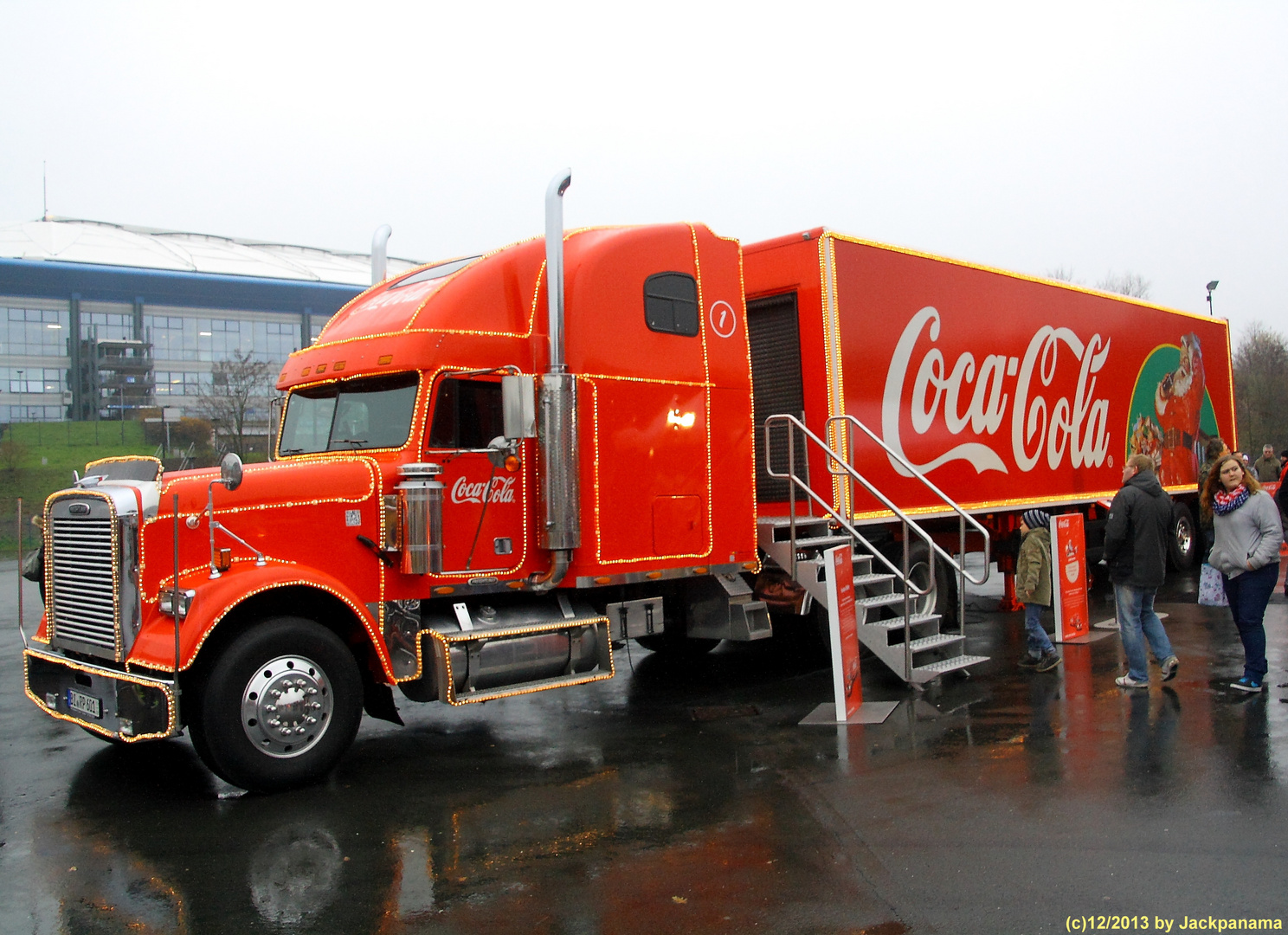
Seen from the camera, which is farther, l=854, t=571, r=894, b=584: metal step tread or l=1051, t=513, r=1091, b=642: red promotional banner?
l=1051, t=513, r=1091, b=642: red promotional banner

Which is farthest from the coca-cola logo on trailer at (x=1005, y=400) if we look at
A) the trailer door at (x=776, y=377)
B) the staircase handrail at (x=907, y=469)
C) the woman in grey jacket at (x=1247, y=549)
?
the woman in grey jacket at (x=1247, y=549)

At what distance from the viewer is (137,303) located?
194 ft

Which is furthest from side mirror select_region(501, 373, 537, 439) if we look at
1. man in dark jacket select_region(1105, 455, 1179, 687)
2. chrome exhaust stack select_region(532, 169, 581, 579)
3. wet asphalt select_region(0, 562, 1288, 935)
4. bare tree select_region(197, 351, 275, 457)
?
bare tree select_region(197, 351, 275, 457)

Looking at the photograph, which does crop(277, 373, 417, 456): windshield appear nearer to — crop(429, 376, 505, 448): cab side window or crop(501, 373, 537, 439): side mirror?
crop(429, 376, 505, 448): cab side window

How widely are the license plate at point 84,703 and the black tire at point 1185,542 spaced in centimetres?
1440

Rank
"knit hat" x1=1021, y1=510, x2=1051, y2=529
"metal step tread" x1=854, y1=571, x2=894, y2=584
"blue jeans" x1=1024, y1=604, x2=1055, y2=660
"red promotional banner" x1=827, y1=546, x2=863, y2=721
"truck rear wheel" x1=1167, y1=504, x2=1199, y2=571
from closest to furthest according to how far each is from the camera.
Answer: "red promotional banner" x1=827, y1=546, x2=863, y2=721, "metal step tread" x1=854, y1=571, x2=894, y2=584, "blue jeans" x1=1024, y1=604, x2=1055, y2=660, "knit hat" x1=1021, y1=510, x2=1051, y2=529, "truck rear wheel" x1=1167, y1=504, x2=1199, y2=571

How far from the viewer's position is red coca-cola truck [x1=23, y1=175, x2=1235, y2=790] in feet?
20.2

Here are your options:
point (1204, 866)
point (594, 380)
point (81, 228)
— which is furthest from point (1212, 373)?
point (81, 228)

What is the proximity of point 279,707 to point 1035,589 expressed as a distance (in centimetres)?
651

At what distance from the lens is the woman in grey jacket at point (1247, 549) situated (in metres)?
7.67

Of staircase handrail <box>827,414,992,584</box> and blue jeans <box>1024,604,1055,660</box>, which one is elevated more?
staircase handrail <box>827,414,992,584</box>

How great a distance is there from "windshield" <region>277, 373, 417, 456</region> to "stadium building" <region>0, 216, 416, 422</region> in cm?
4201

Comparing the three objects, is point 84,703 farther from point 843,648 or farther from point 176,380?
point 176,380

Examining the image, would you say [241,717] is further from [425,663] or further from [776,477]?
[776,477]
